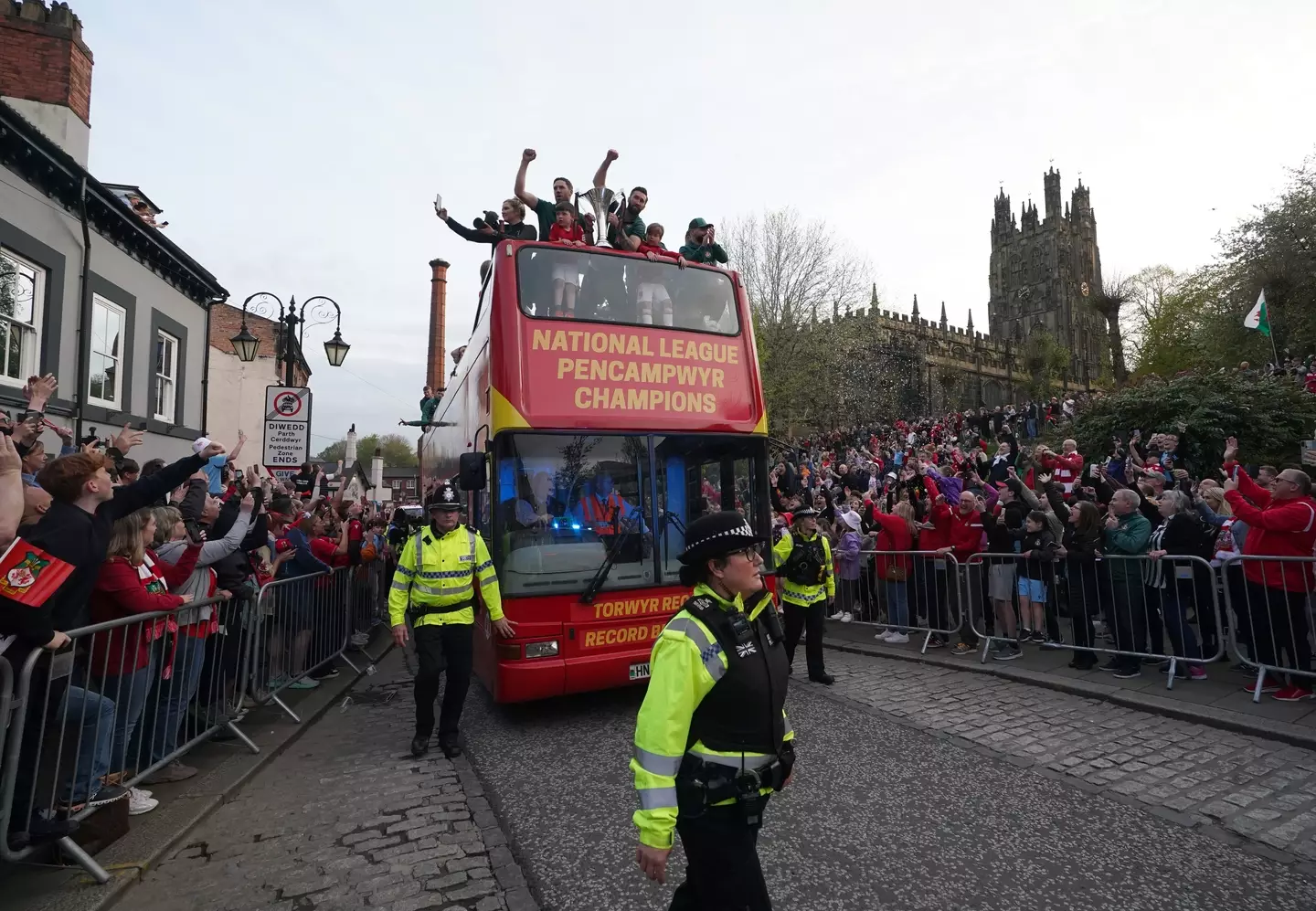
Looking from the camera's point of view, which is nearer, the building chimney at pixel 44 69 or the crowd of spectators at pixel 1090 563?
the crowd of spectators at pixel 1090 563

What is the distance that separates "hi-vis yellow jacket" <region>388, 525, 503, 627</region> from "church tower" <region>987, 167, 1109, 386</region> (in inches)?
3414

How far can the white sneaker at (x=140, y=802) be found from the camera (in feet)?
14.0

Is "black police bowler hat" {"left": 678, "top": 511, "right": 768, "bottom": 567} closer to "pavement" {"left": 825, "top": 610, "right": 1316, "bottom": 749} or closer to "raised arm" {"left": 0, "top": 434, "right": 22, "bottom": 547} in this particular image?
"raised arm" {"left": 0, "top": 434, "right": 22, "bottom": 547}

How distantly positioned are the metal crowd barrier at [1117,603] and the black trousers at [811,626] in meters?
2.11

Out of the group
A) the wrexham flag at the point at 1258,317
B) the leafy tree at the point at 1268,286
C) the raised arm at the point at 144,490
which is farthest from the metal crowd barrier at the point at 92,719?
the leafy tree at the point at 1268,286

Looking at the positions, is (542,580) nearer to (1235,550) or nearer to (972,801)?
(972,801)

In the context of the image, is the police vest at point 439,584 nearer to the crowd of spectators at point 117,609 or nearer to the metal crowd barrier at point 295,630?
the crowd of spectators at point 117,609

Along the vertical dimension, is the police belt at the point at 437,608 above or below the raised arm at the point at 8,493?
below

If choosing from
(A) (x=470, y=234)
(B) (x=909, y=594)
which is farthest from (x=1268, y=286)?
(A) (x=470, y=234)

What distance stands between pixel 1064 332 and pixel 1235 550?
86.9 meters

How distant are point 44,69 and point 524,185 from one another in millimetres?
12006

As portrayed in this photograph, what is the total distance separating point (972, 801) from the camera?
4.27m

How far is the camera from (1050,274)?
8462cm

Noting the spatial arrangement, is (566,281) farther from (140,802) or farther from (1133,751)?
(1133,751)
